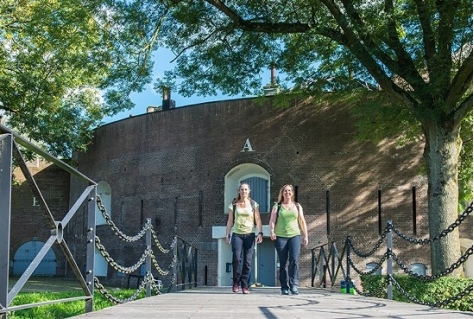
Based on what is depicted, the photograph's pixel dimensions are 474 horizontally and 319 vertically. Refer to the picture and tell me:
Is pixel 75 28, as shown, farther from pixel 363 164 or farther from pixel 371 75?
pixel 363 164

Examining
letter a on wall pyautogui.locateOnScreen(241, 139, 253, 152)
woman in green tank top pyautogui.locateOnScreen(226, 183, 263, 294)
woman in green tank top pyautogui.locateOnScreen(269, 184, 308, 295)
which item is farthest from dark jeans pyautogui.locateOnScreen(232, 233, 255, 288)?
letter a on wall pyautogui.locateOnScreen(241, 139, 253, 152)

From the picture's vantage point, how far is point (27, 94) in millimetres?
18328

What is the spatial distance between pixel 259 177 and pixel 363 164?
12.5ft

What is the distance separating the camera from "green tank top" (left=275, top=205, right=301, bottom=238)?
7.70 m

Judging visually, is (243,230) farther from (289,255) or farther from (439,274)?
(439,274)

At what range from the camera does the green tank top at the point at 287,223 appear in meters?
7.70

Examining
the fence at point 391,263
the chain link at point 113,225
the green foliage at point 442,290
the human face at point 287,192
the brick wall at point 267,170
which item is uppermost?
the brick wall at point 267,170

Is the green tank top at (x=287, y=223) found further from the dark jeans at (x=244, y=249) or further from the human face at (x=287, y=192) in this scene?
the dark jeans at (x=244, y=249)

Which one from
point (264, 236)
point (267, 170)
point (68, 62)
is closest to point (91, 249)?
point (68, 62)

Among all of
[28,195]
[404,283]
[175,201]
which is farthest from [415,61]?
[28,195]

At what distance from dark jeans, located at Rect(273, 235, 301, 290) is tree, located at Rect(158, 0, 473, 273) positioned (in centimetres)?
385

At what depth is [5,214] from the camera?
3.00 meters

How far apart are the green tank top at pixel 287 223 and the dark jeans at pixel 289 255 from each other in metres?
0.06

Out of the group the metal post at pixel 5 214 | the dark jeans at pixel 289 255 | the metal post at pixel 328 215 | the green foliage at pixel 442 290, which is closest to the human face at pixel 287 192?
the dark jeans at pixel 289 255
